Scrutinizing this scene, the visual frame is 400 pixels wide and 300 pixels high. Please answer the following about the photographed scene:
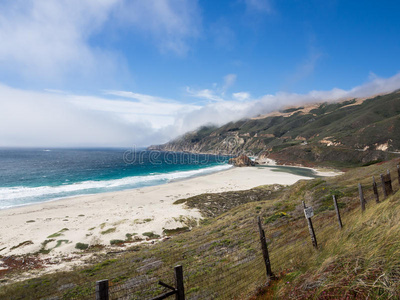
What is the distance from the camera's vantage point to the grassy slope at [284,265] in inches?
163

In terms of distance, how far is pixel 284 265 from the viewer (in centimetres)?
724

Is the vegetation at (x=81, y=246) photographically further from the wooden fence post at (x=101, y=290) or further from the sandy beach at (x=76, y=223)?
the wooden fence post at (x=101, y=290)

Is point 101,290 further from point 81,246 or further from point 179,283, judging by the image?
point 81,246

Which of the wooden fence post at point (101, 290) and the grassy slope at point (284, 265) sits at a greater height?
the wooden fence post at point (101, 290)

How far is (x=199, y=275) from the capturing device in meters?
8.88

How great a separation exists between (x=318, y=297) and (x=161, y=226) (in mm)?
21949

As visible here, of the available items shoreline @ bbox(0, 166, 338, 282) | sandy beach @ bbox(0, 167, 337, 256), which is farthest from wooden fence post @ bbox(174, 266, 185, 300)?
sandy beach @ bbox(0, 167, 337, 256)

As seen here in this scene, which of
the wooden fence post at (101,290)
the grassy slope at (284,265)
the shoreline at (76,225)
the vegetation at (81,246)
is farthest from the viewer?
the vegetation at (81,246)

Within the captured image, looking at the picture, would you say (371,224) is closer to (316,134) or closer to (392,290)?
(392,290)

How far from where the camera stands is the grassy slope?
4148 millimetres

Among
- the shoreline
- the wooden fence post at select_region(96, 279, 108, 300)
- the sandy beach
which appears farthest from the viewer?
the sandy beach

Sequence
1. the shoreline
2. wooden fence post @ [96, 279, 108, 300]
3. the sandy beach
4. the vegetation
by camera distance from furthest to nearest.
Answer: the sandy beach, the vegetation, the shoreline, wooden fence post @ [96, 279, 108, 300]

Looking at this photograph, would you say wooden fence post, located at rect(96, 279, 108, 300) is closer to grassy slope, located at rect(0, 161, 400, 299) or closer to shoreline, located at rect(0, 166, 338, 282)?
grassy slope, located at rect(0, 161, 400, 299)

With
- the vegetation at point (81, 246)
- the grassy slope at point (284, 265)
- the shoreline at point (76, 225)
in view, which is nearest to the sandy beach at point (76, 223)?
the shoreline at point (76, 225)
